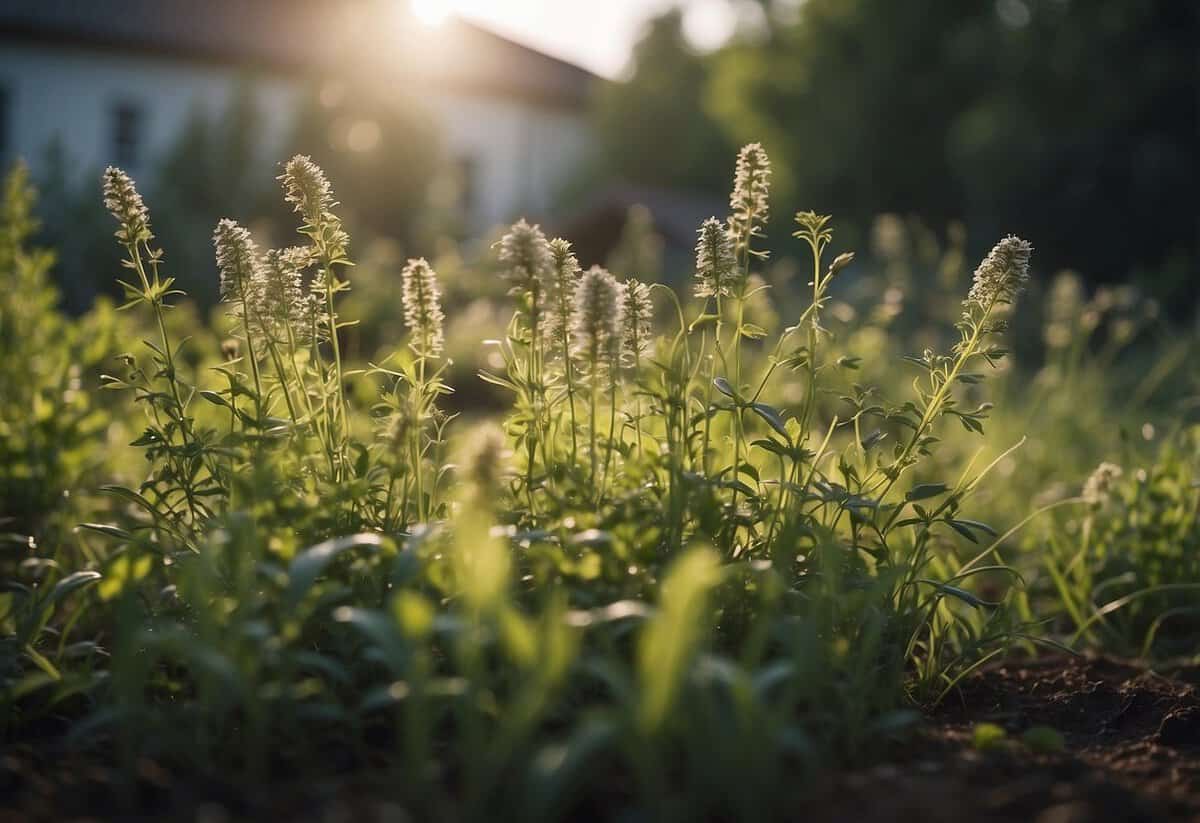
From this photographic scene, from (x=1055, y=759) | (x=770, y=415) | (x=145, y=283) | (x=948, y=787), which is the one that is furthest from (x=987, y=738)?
(x=145, y=283)

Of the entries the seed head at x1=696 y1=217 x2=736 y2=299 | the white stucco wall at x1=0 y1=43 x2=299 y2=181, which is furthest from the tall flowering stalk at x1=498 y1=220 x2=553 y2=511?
the white stucco wall at x1=0 y1=43 x2=299 y2=181

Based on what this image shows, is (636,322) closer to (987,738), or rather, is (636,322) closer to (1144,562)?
(987,738)

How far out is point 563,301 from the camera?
1889 mm

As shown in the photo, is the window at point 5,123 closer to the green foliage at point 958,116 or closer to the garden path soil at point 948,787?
the green foliage at point 958,116

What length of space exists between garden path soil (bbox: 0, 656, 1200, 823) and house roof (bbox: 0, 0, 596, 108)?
1853 cm

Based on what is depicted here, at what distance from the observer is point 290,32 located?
24875 millimetres

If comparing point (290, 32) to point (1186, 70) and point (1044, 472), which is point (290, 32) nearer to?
point (1186, 70)

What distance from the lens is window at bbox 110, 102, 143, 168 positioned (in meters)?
24.0

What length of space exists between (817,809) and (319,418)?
3.86ft

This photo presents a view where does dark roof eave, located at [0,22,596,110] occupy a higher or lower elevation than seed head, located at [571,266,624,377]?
higher

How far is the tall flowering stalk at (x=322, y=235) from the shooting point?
1919 mm

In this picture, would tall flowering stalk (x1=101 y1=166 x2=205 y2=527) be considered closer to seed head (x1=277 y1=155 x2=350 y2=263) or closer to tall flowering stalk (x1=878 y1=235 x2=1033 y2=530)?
seed head (x1=277 y1=155 x2=350 y2=263)

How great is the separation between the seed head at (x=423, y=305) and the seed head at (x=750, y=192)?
20.4 inches

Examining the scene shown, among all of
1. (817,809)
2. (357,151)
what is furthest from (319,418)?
(357,151)
